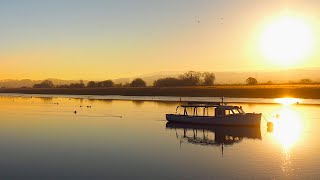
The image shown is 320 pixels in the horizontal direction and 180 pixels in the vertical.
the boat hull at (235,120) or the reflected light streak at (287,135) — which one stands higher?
the boat hull at (235,120)

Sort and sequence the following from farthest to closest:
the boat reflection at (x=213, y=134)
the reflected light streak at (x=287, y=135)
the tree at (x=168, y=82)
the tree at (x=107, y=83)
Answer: the tree at (x=107, y=83) → the tree at (x=168, y=82) → the boat reflection at (x=213, y=134) → the reflected light streak at (x=287, y=135)

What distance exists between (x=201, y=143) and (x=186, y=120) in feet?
48.5

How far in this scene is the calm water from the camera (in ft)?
70.9

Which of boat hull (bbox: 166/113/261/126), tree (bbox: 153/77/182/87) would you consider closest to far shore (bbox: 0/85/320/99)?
tree (bbox: 153/77/182/87)

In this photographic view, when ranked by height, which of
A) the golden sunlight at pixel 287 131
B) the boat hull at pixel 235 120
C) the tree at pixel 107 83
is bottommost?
the golden sunlight at pixel 287 131

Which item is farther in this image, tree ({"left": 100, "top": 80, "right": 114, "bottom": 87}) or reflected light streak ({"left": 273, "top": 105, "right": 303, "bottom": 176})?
tree ({"left": 100, "top": 80, "right": 114, "bottom": 87})

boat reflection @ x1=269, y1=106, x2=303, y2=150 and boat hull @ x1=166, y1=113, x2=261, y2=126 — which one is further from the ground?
boat hull @ x1=166, y1=113, x2=261, y2=126

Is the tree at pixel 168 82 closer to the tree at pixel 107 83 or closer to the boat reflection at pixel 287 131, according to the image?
the tree at pixel 107 83

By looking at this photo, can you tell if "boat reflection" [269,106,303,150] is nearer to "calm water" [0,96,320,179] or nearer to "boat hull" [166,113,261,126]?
"calm water" [0,96,320,179]

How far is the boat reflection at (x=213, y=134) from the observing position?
3500 cm

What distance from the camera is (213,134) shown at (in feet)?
131

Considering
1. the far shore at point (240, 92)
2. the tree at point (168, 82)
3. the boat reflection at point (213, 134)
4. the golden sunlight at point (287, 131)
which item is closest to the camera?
the golden sunlight at point (287, 131)

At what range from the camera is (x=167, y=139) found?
116ft

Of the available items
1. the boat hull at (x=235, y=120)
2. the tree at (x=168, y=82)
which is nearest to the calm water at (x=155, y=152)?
the boat hull at (x=235, y=120)
